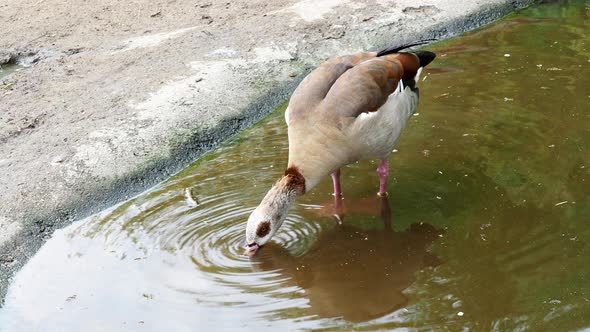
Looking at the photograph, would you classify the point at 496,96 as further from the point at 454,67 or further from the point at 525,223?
the point at 525,223

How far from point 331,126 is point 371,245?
2.50 ft

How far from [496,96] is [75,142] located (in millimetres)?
3427

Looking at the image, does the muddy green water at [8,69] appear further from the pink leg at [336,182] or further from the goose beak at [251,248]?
the goose beak at [251,248]

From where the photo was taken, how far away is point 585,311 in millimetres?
3961

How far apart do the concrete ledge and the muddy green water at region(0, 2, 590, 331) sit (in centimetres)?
26

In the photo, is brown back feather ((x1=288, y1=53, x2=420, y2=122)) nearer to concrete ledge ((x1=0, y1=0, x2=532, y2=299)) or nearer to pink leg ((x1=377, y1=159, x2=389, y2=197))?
pink leg ((x1=377, y1=159, x2=389, y2=197))

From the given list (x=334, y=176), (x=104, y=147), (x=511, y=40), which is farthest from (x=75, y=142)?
(x=511, y=40)

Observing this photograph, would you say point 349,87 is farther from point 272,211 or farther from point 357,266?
point 357,266

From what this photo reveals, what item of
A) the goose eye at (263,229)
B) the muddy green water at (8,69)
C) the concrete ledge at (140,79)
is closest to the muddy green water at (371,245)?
the goose eye at (263,229)

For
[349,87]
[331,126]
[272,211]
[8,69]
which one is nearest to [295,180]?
[272,211]

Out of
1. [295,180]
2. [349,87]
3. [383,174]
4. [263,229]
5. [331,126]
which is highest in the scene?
[349,87]

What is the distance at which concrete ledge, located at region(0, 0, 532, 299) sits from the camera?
556 centimetres

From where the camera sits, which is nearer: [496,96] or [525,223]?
[525,223]

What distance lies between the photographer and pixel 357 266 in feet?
15.1
